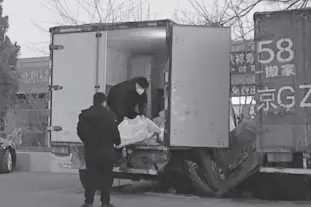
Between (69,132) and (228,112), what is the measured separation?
3029mm

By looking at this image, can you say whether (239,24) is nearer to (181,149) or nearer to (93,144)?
(181,149)

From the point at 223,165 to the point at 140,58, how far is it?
148 inches

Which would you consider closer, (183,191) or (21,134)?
(183,191)

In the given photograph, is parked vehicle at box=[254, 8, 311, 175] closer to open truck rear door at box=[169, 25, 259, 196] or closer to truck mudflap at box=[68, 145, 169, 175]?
open truck rear door at box=[169, 25, 259, 196]

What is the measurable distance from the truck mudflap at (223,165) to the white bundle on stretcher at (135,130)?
35.2 inches

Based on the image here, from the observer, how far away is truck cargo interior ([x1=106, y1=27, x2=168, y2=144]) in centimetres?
1112

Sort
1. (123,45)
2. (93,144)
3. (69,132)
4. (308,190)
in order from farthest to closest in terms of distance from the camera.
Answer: (123,45) < (69,132) < (308,190) < (93,144)

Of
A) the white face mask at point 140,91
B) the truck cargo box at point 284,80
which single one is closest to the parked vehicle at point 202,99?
the truck cargo box at point 284,80

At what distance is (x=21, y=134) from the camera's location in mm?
20391

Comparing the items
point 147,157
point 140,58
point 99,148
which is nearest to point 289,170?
point 147,157

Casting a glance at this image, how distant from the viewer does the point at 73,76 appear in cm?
1065

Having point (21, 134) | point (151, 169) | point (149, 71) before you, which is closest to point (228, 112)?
point (151, 169)

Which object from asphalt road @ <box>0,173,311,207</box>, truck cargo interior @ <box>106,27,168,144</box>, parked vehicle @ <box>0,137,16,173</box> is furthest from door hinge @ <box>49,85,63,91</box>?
parked vehicle @ <box>0,137,16,173</box>

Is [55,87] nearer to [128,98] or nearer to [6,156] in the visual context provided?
[128,98]
